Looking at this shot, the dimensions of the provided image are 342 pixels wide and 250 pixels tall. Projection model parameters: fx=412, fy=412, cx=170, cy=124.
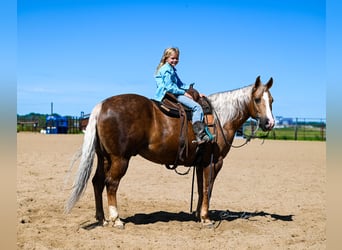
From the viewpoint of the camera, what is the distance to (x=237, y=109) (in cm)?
648

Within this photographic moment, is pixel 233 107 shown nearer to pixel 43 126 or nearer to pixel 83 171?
pixel 83 171

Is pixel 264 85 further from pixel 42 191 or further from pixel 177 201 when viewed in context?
pixel 42 191

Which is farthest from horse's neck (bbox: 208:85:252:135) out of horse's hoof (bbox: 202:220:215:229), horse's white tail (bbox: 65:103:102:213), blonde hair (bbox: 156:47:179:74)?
horse's white tail (bbox: 65:103:102:213)

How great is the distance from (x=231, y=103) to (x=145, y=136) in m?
1.56

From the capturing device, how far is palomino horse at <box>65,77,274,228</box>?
5594 millimetres

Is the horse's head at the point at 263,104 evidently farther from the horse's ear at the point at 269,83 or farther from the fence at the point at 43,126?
the fence at the point at 43,126

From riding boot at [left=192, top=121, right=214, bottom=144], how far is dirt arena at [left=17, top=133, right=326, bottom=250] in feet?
4.25

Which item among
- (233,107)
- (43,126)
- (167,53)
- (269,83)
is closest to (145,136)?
(167,53)

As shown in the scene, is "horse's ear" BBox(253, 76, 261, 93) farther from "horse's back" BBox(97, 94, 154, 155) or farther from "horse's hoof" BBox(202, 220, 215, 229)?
"horse's hoof" BBox(202, 220, 215, 229)

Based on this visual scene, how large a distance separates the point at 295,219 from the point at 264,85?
229 cm

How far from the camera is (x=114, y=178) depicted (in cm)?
570

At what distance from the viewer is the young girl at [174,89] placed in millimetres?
5949
